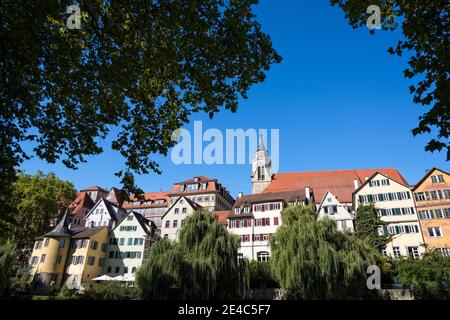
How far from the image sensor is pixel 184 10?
824 centimetres

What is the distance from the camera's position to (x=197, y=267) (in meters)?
23.0

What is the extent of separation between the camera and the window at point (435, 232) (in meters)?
36.1

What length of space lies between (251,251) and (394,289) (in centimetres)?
1838

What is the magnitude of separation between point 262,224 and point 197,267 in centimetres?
2206

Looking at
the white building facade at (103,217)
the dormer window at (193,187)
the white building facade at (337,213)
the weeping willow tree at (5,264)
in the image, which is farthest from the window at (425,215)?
the white building facade at (103,217)

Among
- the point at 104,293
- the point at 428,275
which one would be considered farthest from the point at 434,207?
the point at 104,293

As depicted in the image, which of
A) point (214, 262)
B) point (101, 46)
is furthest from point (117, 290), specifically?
point (101, 46)

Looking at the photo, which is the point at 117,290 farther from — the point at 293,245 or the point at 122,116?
the point at 122,116

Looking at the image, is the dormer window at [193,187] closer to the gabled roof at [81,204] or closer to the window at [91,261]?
the gabled roof at [81,204]

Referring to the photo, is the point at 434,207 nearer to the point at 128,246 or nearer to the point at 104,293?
the point at 104,293

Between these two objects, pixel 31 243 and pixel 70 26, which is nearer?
pixel 70 26

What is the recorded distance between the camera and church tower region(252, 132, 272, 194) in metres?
68.4

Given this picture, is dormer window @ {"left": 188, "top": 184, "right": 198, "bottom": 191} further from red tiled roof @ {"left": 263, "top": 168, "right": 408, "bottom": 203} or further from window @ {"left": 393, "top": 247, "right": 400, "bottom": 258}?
window @ {"left": 393, "top": 247, "right": 400, "bottom": 258}

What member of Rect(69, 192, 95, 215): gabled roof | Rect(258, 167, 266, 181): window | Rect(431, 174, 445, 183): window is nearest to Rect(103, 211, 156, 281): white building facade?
Rect(69, 192, 95, 215): gabled roof
